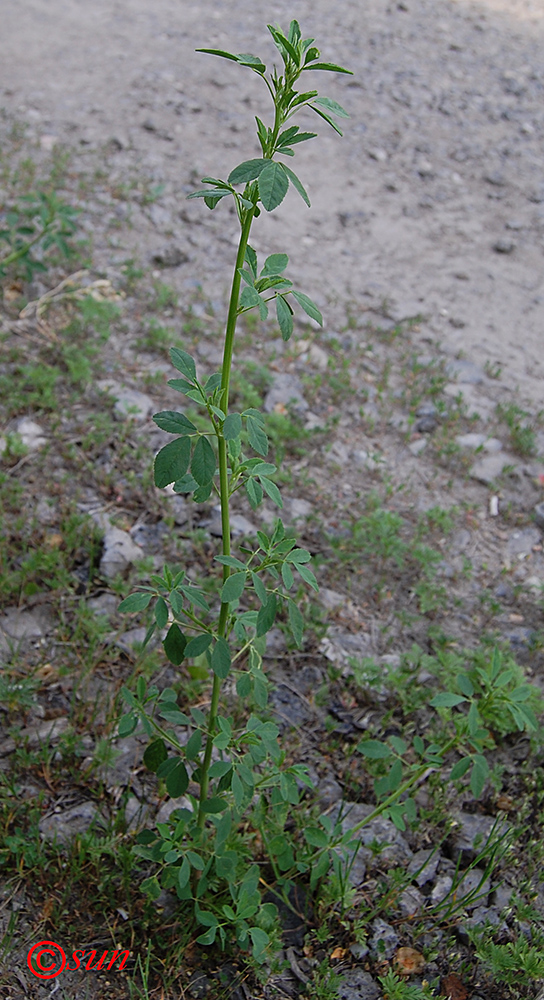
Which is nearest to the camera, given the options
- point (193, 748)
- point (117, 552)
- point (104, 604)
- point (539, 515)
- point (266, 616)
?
point (266, 616)

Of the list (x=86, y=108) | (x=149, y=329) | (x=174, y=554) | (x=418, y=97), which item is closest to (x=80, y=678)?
(x=174, y=554)

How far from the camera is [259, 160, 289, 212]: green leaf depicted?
1.39 metres

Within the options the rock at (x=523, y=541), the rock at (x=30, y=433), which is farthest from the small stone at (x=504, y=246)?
the rock at (x=30, y=433)

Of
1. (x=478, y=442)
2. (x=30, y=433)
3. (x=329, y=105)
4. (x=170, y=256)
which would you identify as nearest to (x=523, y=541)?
(x=478, y=442)

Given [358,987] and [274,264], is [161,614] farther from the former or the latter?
[358,987]

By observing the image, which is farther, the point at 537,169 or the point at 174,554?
the point at 537,169

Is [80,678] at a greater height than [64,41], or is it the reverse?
[64,41]

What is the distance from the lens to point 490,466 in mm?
3762

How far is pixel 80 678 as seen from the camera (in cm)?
247

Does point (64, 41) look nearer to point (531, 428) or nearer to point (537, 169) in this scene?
point (537, 169)

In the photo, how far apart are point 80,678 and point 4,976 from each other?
2.82 ft

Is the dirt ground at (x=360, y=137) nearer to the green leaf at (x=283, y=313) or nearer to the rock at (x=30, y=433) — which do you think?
the rock at (x=30, y=433)

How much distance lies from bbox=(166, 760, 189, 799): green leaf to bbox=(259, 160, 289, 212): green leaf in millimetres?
1272

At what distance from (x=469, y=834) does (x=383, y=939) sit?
43 cm
